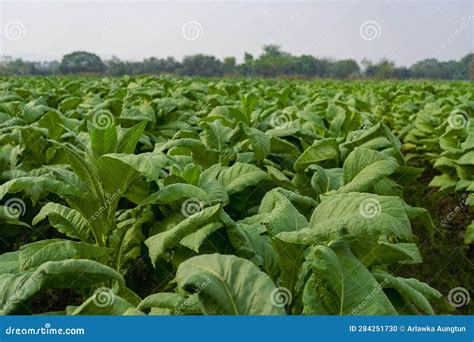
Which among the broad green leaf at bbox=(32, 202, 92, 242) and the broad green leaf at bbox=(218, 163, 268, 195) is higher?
the broad green leaf at bbox=(218, 163, 268, 195)

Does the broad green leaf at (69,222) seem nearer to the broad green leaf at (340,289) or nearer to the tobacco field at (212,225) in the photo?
the tobacco field at (212,225)

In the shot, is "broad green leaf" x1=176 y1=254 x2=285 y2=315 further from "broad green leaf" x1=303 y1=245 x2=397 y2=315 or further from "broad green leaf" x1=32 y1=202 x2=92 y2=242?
"broad green leaf" x1=32 y1=202 x2=92 y2=242

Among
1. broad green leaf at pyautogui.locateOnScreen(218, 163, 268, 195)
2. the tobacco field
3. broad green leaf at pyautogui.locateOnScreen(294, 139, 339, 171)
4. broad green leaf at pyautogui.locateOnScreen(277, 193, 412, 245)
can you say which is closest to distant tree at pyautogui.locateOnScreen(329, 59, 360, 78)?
the tobacco field

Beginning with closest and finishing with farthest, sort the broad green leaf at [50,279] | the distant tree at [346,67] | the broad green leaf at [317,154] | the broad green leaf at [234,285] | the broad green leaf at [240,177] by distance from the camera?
1. the broad green leaf at [234,285]
2. the broad green leaf at [50,279]
3. the broad green leaf at [240,177]
4. the broad green leaf at [317,154]
5. the distant tree at [346,67]

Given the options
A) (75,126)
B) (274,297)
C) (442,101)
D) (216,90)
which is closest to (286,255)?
(274,297)

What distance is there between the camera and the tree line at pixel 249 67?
1409 centimetres

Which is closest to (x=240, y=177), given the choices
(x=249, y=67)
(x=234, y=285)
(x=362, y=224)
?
(x=362, y=224)

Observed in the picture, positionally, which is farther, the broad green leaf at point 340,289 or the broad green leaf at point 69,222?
the broad green leaf at point 69,222

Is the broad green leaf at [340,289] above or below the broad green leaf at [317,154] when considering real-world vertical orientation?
below

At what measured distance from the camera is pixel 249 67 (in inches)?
1145

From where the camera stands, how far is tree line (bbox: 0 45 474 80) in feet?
46.2


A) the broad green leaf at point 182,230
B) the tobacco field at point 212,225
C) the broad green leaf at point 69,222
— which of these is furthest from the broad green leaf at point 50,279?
the broad green leaf at point 69,222

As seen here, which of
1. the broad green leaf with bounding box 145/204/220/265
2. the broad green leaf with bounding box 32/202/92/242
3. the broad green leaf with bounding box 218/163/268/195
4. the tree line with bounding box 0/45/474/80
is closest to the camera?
the broad green leaf with bounding box 145/204/220/265

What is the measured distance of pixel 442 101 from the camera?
789cm
